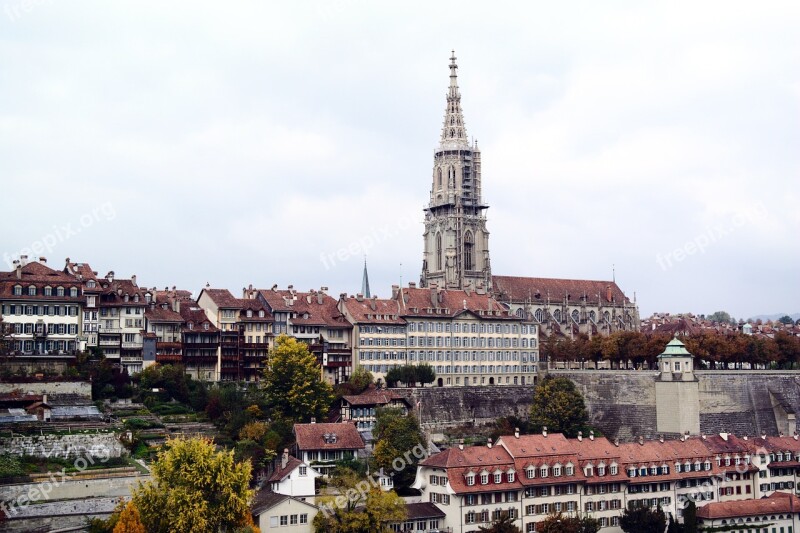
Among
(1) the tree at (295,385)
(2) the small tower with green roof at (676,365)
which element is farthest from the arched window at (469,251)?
(1) the tree at (295,385)

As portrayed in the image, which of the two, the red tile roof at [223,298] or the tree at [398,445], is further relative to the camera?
the red tile roof at [223,298]

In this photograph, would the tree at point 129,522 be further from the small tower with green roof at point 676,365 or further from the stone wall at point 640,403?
the small tower with green roof at point 676,365

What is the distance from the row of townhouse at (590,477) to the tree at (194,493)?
54.3ft

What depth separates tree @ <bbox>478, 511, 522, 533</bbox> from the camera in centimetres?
7019

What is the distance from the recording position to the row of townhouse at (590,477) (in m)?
75.5

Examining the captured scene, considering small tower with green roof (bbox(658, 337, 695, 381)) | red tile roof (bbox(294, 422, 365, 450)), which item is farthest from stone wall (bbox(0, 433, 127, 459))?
small tower with green roof (bbox(658, 337, 695, 381))

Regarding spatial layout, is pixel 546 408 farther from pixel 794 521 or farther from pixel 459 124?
pixel 459 124

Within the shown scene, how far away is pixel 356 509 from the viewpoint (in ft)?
232

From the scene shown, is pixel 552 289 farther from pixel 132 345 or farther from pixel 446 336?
pixel 132 345

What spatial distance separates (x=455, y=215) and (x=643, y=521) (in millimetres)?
79285

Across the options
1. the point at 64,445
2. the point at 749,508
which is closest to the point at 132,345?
the point at 64,445

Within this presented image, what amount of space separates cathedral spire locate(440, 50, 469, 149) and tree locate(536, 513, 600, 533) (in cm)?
8625

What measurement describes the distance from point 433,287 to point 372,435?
29.4 m

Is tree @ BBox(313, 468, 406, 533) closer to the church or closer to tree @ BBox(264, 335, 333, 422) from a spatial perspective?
tree @ BBox(264, 335, 333, 422)
